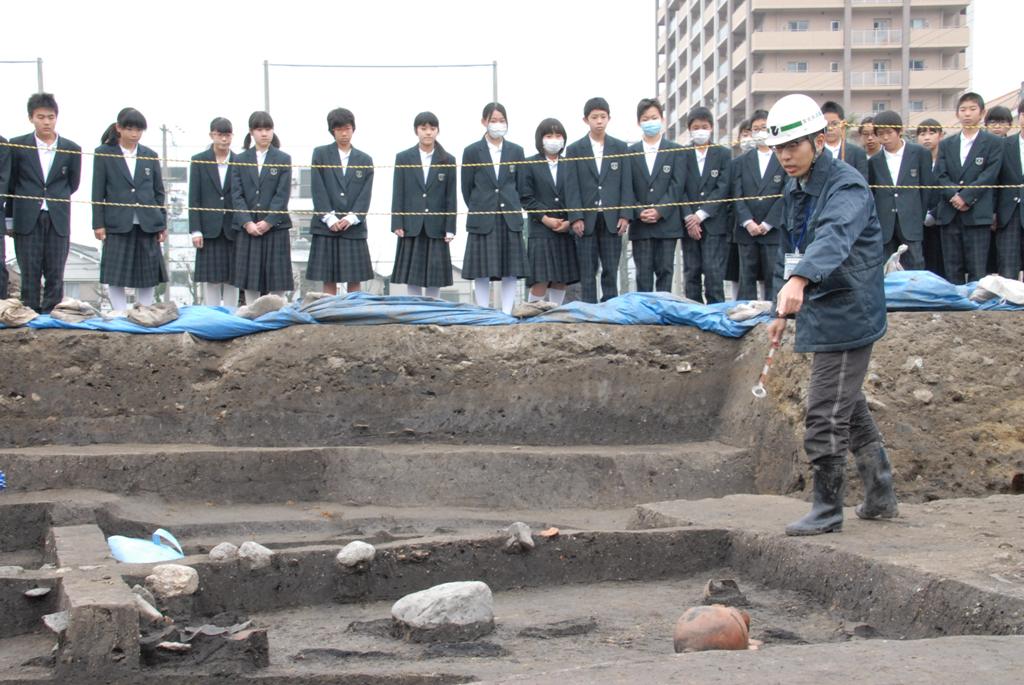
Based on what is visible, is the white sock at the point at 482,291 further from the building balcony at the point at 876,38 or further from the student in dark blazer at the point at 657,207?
the building balcony at the point at 876,38

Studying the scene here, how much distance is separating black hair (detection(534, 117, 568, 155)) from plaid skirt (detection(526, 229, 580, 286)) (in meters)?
0.78

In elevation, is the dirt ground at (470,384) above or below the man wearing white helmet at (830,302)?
below

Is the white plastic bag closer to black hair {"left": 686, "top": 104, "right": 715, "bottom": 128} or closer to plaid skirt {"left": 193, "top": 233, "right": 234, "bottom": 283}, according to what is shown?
plaid skirt {"left": 193, "top": 233, "right": 234, "bottom": 283}

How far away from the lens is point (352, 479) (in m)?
7.81

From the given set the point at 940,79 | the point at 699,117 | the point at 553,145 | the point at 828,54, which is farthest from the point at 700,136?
the point at 828,54

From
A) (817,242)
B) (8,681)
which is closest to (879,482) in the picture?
(817,242)

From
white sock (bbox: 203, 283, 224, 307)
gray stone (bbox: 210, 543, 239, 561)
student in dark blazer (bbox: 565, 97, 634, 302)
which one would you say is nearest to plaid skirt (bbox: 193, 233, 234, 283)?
white sock (bbox: 203, 283, 224, 307)

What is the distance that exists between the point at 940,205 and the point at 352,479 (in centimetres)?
535

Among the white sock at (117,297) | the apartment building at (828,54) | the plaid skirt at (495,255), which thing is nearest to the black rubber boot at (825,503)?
the plaid skirt at (495,255)

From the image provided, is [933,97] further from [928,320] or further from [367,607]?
[367,607]

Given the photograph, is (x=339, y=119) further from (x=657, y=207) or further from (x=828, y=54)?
(x=828, y=54)

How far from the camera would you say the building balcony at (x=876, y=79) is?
50156mm

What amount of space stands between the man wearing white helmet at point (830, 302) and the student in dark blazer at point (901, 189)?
14.4ft

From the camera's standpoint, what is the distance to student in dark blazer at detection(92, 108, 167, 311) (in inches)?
378
